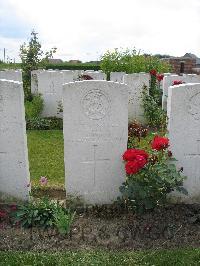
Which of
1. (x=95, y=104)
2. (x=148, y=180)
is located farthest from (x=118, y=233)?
(x=95, y=104)

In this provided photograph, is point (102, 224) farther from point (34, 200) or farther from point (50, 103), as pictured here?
point (50, 103)

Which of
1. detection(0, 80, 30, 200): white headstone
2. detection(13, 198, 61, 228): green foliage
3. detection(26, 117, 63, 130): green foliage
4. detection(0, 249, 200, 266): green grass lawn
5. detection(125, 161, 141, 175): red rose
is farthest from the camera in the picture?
detection(26, 117, 63, 130): green foliage

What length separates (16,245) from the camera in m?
4.44

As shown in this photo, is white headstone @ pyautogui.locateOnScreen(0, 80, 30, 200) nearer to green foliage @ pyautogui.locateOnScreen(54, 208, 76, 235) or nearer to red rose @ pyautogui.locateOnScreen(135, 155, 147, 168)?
green foliage @ pyautogui.locateOnScreen(54, 208, 76, 235)

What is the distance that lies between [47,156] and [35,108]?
11.6 feet

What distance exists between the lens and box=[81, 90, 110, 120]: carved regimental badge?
5070 millimetres

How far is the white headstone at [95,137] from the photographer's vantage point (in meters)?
5.07

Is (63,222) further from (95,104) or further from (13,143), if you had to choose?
(95,104)

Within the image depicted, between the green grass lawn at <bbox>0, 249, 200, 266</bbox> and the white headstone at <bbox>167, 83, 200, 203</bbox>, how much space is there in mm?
1331

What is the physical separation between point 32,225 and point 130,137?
1753 mm

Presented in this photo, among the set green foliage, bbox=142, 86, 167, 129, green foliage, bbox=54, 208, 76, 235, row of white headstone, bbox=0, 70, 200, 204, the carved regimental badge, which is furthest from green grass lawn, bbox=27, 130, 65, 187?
green foliage, bbox=142, 86, 167, 129

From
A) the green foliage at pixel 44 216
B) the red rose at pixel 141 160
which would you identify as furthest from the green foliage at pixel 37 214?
the red rose at pixel 141 160

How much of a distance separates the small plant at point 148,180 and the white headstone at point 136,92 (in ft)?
20.8

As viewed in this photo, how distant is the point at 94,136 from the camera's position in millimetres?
5172
